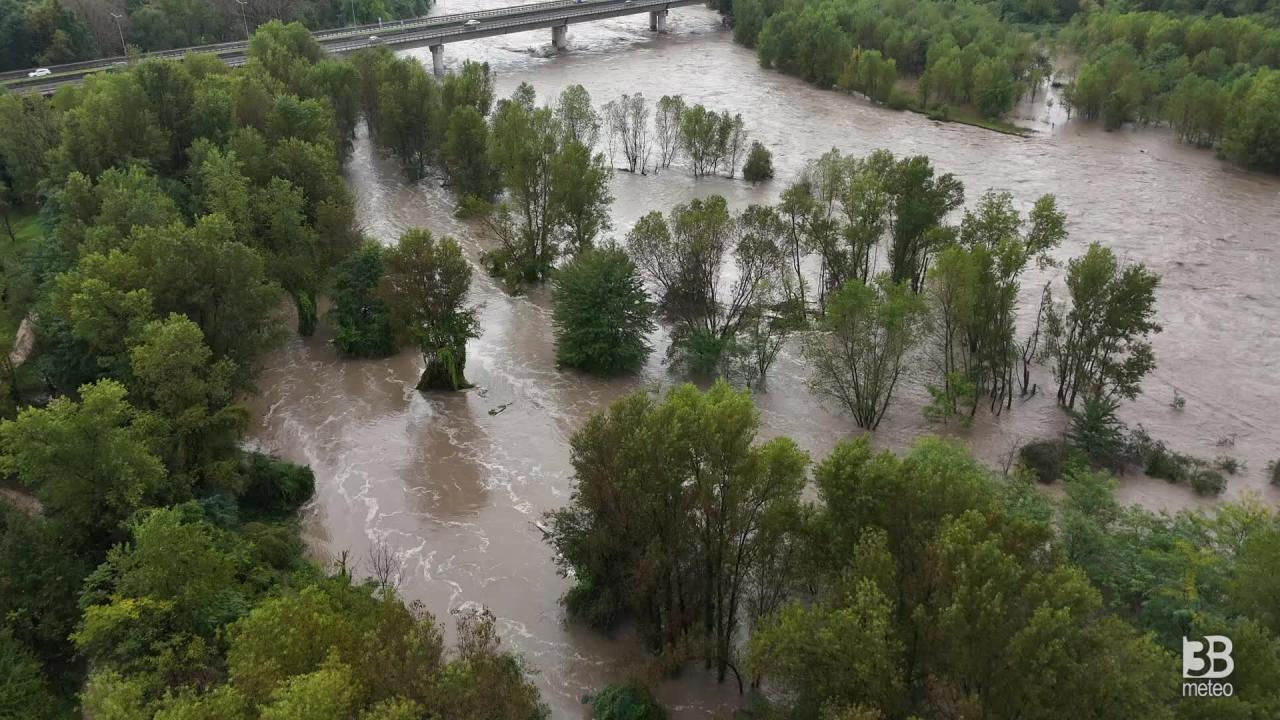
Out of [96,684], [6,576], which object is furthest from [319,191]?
[96,684]

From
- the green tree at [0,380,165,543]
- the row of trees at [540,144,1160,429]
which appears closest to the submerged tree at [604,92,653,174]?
the row of trees at [540,144,1160,429]

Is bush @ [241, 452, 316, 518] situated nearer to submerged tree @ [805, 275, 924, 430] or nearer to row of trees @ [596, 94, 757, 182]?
submerged tree @ [805, 275, 924, 430]

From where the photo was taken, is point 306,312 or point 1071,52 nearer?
point 306,312

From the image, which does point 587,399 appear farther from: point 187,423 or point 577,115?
point 577,115

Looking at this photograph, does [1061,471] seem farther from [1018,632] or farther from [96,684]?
[96,684]

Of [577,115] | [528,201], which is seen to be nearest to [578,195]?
[528,201]

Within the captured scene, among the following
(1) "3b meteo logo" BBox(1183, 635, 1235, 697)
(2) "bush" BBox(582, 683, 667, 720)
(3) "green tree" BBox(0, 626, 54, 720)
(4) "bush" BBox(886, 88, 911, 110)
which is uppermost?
(4) "bush" BBox(886, 88, 911, 110)
